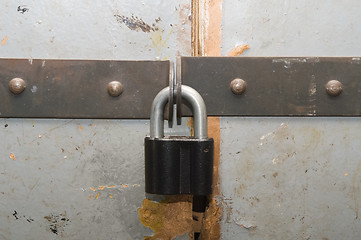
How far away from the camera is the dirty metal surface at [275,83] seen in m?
0.59

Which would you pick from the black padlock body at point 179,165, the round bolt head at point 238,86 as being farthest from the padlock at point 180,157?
the round bolt head at point 238,86

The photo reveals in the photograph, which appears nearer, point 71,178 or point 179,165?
point 179,165

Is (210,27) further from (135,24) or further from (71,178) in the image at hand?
(71,178)

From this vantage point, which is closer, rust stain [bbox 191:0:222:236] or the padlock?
the padlock

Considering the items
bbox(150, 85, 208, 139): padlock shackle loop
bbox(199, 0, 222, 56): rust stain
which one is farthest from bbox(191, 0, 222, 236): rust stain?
bbox(150, 85, 208, 139): padlock shackle loop

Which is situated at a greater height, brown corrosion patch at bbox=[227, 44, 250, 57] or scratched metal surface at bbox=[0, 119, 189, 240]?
brown corrosion patch at bbox=[227, 44, 250, 57]

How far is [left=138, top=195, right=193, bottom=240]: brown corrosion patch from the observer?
63 centimetres

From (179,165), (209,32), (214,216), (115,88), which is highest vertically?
(209,32)

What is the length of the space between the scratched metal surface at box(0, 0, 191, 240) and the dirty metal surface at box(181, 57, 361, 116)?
63 mm

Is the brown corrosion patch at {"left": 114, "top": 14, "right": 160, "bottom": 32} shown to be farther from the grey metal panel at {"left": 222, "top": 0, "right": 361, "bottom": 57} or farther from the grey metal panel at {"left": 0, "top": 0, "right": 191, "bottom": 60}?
the grey metal panel at {"left": 222, "top": 0, "right": 361, "bottom": 57}

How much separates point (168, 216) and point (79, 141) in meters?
0.22

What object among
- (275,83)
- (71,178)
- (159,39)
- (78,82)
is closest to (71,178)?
(71,178)

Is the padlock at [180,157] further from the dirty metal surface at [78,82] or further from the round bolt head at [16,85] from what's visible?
the round bolt head at [16,85]

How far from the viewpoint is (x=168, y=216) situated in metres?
0.63
